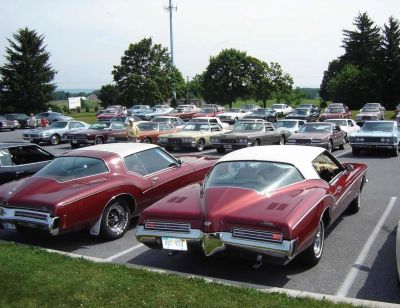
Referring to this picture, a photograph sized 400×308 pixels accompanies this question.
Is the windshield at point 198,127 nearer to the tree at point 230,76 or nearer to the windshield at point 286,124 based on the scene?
the windshield at point 286,124

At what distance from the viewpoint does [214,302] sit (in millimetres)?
4609

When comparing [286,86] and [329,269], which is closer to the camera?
[329,269]

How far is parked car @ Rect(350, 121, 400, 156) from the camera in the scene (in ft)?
58.1

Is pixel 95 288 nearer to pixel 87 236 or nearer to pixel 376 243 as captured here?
pixel 87 236

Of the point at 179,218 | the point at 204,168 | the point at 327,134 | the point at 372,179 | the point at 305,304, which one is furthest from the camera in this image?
the point at 327,134

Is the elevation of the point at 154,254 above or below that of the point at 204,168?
below

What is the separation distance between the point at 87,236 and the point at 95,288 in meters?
2.80

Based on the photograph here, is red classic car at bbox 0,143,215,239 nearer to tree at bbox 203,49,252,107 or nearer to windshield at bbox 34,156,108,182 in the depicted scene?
windshield at bbox 34,156,108,182

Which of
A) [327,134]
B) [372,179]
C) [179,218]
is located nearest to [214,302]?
[179,218]

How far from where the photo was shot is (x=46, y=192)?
7066 mm

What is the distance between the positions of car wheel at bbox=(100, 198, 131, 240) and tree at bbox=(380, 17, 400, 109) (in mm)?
66891

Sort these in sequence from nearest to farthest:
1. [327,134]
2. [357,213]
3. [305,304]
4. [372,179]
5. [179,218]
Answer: [305,304], [179,218], [357,213], [372,179], [327,134]

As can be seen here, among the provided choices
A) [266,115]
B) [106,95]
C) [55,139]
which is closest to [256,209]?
[55,139]

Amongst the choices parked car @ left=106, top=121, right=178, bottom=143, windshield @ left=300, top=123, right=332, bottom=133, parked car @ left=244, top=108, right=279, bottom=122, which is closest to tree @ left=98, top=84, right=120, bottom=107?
parked car @ left=244, top=108, right=279, bottom=122
